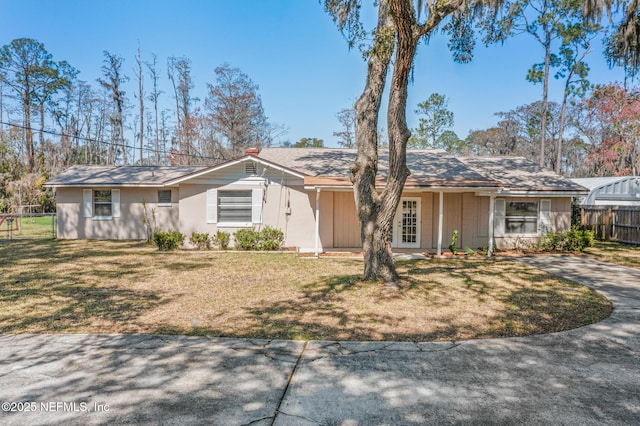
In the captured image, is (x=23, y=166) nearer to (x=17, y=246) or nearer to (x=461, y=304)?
(x=17, y=246)

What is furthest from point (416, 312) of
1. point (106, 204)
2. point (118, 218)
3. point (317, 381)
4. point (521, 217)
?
point (106, 204)

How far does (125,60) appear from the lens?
32219mm

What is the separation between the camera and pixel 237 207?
1332 cm

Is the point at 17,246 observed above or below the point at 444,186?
below

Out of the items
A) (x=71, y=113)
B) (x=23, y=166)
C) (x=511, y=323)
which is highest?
(x=71, y=113)

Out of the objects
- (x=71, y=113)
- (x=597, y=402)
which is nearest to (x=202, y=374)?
(x=597, y=402)

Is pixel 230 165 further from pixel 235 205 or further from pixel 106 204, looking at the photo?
pixel 106 204

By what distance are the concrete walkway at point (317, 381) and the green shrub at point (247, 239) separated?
26.2ft

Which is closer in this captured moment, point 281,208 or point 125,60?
point 281,208

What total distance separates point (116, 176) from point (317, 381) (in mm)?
16596

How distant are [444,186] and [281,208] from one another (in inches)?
224

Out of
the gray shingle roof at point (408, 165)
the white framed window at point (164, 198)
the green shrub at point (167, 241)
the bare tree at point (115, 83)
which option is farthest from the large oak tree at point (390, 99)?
the bare tree at point (115, 83)

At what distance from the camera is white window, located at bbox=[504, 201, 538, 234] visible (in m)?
13.6

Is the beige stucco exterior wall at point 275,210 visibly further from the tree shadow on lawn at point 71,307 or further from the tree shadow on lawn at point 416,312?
the tree shadow on lawn at point 71,307
